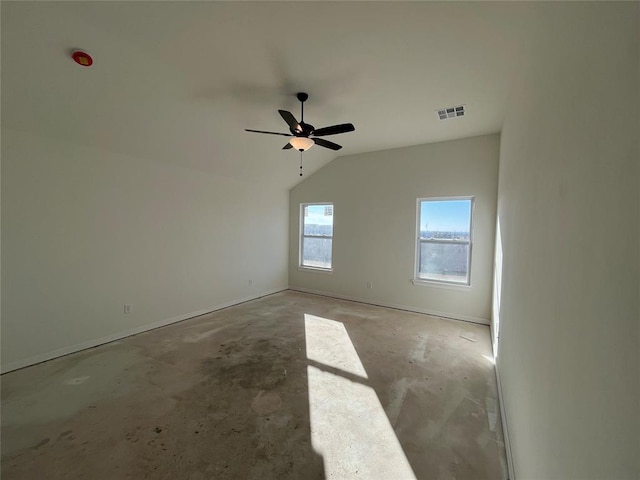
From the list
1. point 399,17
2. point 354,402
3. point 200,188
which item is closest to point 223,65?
point 399,17

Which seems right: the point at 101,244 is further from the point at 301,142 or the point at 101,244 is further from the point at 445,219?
the point at 445,219

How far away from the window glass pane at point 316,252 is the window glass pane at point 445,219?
2092 millimetres

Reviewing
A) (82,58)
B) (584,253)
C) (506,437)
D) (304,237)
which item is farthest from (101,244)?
(506,437)

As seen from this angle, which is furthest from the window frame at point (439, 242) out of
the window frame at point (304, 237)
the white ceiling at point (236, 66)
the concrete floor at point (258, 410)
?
the window frame at point (304, 237)

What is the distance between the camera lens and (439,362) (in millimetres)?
2939

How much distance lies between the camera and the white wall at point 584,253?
0.50m

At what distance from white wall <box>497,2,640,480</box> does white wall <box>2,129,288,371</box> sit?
4.29 metres

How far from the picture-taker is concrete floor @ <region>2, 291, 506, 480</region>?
1659 millimetres

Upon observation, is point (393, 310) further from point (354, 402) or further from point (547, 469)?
point (547, 469)

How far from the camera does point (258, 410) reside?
2.13 meters

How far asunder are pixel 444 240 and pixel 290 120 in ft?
11.3

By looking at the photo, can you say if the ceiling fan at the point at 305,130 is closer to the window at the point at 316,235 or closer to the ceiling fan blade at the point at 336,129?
the ceiling fan blade at the point at 336,129

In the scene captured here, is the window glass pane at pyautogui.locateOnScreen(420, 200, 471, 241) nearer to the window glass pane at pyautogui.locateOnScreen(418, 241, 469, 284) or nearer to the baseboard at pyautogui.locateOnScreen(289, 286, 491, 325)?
the window glass pane at pyautogui.locateOnScreen(418, 241, 469, 284)

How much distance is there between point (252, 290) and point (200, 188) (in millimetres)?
2325
